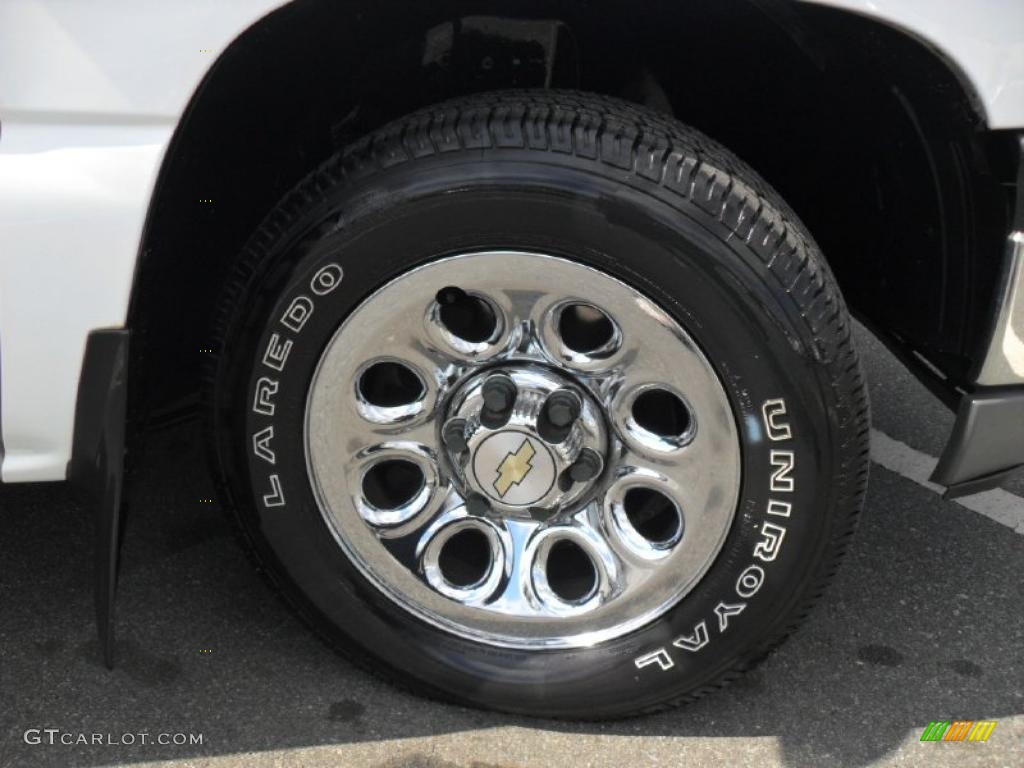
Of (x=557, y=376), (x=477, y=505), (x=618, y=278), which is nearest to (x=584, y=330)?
(x=557, y=376)

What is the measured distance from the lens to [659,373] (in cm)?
178

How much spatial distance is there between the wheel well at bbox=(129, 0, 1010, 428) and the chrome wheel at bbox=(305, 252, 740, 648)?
0.36m

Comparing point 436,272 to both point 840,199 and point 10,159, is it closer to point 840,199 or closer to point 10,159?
point 10,159

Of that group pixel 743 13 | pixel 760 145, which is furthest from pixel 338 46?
pixel 760 145

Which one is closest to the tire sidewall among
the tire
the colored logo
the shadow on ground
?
the tire

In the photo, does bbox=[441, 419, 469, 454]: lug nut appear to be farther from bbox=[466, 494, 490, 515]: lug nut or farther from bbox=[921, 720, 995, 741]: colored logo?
bbox=[921, 720, 995, 741]: colored logo

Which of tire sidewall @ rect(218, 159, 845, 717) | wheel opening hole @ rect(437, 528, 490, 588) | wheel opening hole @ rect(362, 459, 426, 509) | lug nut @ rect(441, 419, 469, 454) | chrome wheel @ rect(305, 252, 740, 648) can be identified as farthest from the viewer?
wheel opening hole @ rect(437, 528, 490, 588)

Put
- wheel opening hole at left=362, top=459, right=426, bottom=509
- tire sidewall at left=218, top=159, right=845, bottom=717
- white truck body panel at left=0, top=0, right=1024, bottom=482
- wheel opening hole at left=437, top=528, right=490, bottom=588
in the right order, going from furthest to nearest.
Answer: wheel opening hole at left=437, top=528, right=490, bottom=588 < wheel opening hole at left=362, top=459, right=426, bottom=509 < tire sidewall at left=218, top=159, right=845, bottom=717 < white truck body panel at left=0, top=0, right=1024, bottom=482

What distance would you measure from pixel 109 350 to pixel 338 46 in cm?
66

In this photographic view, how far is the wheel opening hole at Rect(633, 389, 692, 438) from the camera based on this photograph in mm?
1918

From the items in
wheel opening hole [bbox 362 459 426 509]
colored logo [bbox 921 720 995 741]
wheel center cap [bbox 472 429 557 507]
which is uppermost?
wheel center cap [bbox 472 429 557 507]

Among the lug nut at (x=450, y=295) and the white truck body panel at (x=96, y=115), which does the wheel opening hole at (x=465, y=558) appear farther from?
the white truck body panel at (x=96, y=115)

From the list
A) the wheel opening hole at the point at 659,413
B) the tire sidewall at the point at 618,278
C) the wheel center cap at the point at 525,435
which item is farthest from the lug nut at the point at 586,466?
the tire sidewall at the point at 618,278

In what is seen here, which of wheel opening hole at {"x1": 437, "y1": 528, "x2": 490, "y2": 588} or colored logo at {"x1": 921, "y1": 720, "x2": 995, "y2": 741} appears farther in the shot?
wheel opening hole at {"x1": 437, "y1": 528, "x2": 490, "y2": 588}
